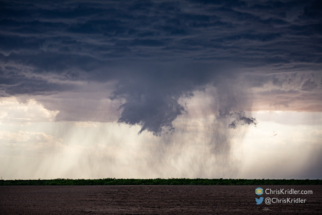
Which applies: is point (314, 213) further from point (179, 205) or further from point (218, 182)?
point (218, 182)

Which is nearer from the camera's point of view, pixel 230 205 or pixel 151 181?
pixel 230 205

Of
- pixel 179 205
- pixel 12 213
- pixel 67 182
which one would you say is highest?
pixel 67 182

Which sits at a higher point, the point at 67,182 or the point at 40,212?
the point at 67,182

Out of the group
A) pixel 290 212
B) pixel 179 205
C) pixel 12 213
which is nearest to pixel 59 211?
pixel 12 213

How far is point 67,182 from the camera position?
81.5 metres

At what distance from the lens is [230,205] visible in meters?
34.0

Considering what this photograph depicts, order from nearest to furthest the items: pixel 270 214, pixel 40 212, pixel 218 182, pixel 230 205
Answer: pixel 270 214
pixel 40 212
pixel 230 205
pixel 218 182

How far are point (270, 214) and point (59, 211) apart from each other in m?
18.7

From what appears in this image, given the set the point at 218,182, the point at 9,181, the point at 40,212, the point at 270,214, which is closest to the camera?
the point at 270,214

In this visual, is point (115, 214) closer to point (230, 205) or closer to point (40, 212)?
point (40, 212)

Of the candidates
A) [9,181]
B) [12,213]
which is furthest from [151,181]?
[12,213]

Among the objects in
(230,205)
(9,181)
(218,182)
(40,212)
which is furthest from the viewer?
(9,181)

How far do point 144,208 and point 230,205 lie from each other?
881 centimetres

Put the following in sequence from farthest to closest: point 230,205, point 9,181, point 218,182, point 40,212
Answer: point 9,181
point 218,182
point 230,205
point 40,212
